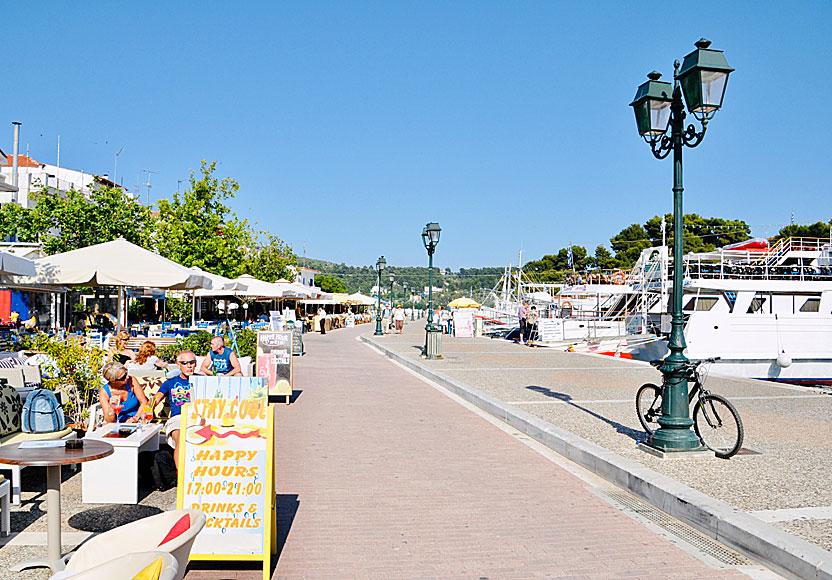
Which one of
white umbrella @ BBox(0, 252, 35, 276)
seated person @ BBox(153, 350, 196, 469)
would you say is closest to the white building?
white umbrella @ BBox(0, 252, 35, 276)

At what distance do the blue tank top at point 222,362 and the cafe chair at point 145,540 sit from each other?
7.54 metres

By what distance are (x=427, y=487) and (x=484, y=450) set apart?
208cm

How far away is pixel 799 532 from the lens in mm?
5281

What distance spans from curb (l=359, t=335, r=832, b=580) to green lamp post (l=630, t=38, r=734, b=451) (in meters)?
0.74

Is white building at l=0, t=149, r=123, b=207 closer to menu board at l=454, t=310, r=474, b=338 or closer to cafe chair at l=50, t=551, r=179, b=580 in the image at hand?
menu board at l=454, t=310, r=474, b=338

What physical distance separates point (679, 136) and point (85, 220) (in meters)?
28.7

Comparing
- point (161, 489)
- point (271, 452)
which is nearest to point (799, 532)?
point (271, 452)

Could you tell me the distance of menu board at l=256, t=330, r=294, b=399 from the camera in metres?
12.9

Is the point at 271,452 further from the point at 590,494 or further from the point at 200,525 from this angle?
the point at 590,494

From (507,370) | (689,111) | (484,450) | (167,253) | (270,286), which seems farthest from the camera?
(167,253)

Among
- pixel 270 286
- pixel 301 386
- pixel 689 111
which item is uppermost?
pixel 689 111

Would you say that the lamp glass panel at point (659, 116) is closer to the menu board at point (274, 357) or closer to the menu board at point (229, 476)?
the menu board at point (229, 476)

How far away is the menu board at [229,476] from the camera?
4.61 metres

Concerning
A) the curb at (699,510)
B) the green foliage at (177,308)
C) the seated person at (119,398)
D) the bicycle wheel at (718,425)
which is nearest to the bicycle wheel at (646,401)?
the bicycle wheel at (718,425)
